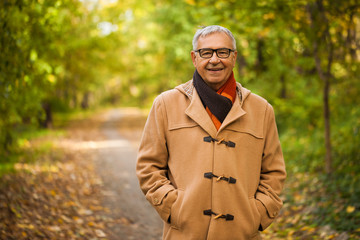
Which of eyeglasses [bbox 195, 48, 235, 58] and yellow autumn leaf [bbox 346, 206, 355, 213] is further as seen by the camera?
yellow autumn leaf [bbox 346, 206, 355, 213]

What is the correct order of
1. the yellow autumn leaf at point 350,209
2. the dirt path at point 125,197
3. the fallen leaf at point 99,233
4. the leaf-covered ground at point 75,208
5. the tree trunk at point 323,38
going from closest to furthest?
the leaf-covered ground at point 75,208 → the yellow autumn leaf at point 350,209 → the fallen leaf at point 99,233 → the dirt path at point 125,197 → the tree trunk at point 323,38

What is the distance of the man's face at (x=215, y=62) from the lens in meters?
2.39

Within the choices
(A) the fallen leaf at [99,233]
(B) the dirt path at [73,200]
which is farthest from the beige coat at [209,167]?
(A) the fallen leaf at [99,233]

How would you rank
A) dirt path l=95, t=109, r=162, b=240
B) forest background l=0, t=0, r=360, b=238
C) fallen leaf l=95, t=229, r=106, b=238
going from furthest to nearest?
dirt path l=95, t=109, r=162, b=240 < fallen leaf l=95, t=229, r=106, b=238 < forest background l=0, t=0, r=360, b=238

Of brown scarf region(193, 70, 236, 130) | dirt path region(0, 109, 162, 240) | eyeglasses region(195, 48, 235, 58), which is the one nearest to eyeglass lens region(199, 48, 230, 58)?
eyeglasses region(195, 48, 235, 58)

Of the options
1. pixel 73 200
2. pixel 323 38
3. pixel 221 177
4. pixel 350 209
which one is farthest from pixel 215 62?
pixel 73 200

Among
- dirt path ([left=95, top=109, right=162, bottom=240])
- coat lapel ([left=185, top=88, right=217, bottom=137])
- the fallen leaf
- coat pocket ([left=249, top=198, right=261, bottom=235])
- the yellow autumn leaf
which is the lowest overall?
dirt path ([left=95, top=109, right=162, bottom=240])

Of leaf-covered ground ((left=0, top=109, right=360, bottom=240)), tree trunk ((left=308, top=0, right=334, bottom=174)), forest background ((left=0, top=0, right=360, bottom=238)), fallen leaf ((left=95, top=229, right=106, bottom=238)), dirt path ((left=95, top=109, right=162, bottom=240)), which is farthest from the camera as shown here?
tree trunk ((left=308, top=0, right=334, bottom=174))

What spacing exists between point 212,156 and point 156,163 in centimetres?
43

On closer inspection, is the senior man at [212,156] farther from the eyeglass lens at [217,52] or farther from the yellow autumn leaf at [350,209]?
the yellow autumn leaf at [350,209]

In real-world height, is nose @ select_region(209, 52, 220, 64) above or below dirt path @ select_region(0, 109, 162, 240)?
above

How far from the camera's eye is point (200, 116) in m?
2.37

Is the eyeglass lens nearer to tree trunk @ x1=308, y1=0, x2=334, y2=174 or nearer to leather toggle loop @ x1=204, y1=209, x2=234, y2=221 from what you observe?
Result: leather toggle loop @ x1=204, y1=209, x2=234, y2=221

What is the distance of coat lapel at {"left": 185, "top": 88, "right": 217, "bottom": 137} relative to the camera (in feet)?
7.70
